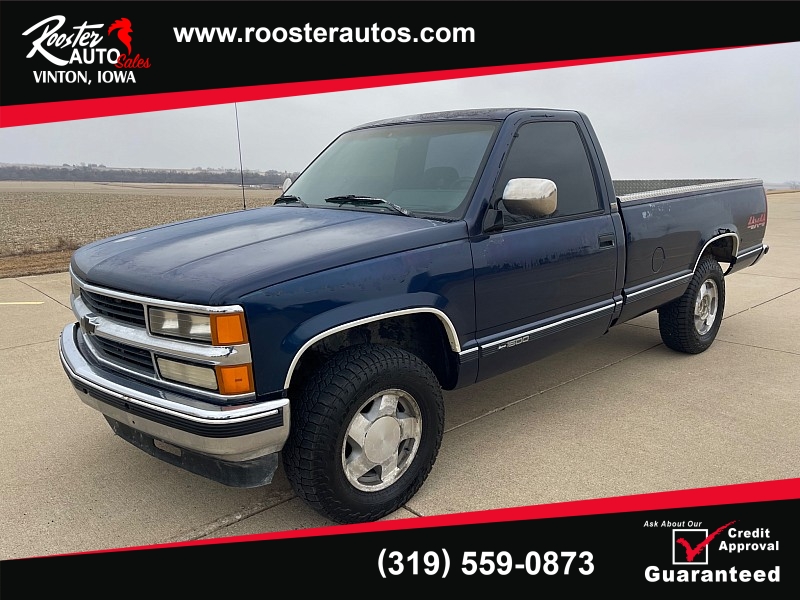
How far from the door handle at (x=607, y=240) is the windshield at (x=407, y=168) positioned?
40.2 inches

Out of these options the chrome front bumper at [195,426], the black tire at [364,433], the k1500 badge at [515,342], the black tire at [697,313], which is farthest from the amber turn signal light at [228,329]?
the black tire at [697,313]

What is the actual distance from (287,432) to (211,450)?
306 mm

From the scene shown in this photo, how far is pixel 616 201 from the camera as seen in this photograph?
4305 mm

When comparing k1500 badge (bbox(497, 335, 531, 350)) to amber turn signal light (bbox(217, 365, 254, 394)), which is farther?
k1500 badge (bbox(497, 335, 531, 350))

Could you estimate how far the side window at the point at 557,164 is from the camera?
3.69m

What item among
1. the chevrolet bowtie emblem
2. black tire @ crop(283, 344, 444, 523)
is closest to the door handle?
black tire @ crop(283, 344, 444, 523)

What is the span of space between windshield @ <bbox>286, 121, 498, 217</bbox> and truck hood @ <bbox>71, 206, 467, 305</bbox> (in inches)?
9.0

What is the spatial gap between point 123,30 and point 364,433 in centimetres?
848

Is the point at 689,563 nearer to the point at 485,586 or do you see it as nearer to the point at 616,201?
the point at 485,586

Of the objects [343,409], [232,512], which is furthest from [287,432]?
[232,512]

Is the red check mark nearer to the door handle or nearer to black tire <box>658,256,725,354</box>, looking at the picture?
the door handle

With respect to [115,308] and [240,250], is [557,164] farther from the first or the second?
[115,308]

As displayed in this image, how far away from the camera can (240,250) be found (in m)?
2.96

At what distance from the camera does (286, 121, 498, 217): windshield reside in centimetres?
358
